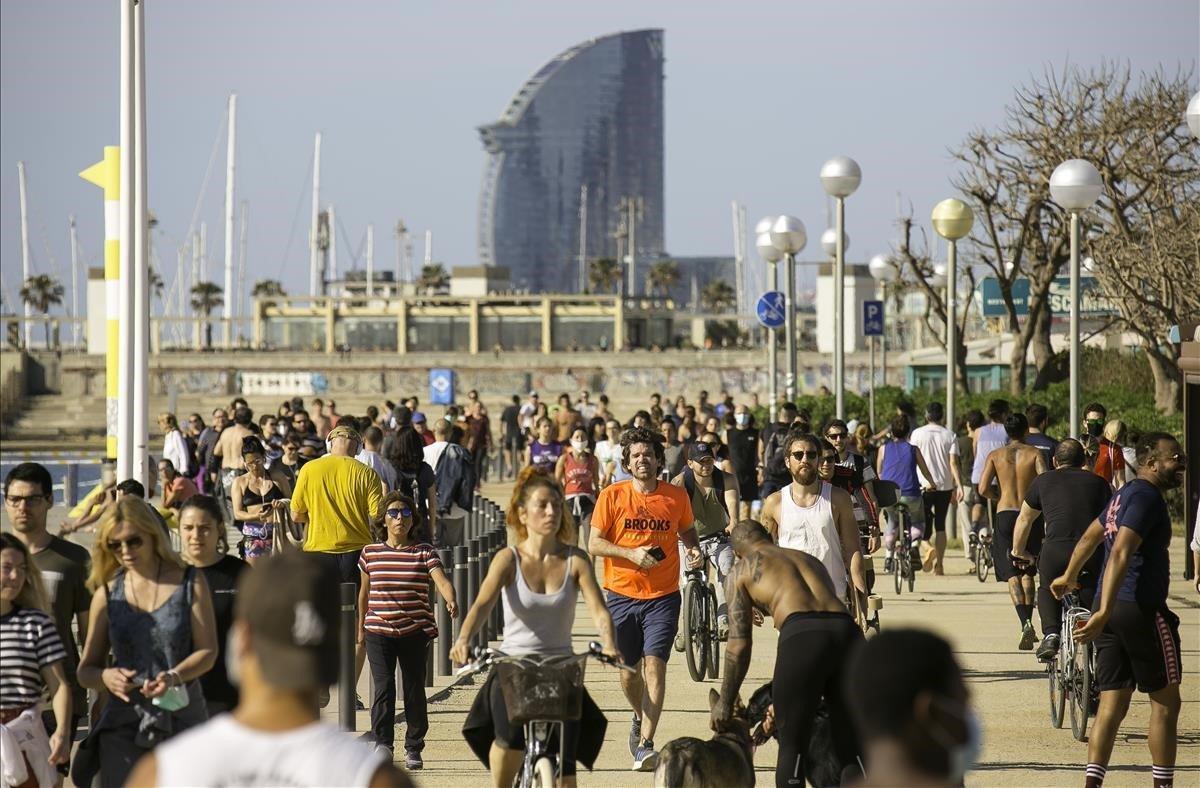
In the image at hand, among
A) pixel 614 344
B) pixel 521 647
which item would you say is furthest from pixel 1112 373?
pixel 614 344

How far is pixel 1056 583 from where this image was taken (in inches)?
368

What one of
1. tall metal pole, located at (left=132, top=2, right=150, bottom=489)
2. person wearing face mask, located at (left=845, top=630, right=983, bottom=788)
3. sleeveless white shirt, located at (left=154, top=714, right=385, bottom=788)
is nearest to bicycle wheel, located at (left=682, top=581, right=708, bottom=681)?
tall metal pole, located at (left=132, top=2, right=150, bottom=489)

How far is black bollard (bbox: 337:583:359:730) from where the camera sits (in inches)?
394

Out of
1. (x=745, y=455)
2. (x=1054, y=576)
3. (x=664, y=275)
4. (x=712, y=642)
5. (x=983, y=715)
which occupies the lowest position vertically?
(x=983, y=715)

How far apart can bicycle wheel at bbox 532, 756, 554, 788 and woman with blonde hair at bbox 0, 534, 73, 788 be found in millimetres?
1623

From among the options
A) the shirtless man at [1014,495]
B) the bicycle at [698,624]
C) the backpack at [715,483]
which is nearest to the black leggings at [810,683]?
the backpack at [715,483]

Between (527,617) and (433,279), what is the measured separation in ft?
434

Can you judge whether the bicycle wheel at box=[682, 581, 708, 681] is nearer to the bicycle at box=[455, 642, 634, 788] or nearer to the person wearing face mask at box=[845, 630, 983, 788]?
the bicycle at box=[455, 642, 634, 788]

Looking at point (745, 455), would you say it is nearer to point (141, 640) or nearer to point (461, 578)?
point (461, 578)

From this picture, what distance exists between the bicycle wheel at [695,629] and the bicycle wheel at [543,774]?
564cm

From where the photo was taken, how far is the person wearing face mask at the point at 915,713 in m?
3.05

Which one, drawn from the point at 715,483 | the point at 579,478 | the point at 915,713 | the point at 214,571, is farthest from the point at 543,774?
the point at 579,478

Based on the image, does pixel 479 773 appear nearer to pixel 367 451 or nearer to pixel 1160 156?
pixel 367 451

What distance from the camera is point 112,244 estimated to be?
1992 centimetres
